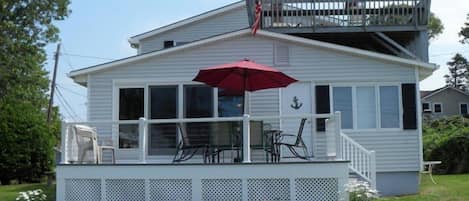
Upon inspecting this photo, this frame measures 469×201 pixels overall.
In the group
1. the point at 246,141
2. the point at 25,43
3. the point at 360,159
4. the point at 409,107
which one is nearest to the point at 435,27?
the point at 25,43

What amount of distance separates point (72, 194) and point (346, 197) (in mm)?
4889

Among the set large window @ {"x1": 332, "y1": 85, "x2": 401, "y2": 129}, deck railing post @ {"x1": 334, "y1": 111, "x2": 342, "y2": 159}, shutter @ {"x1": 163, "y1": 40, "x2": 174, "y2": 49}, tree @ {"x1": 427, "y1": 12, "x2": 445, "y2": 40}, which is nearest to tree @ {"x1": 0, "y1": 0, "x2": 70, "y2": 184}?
shutter @ {"x1": 163, "y1": 40, "x2": 174, "y2": 49}

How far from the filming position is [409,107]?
557 inches

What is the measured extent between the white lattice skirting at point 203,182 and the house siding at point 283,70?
2.76 m

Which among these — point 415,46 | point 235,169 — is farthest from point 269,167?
point 415,46

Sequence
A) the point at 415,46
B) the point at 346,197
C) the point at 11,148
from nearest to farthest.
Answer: the point at 346,197, the point at 415,46, the point at 11,148

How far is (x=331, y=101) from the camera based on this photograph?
1429cm

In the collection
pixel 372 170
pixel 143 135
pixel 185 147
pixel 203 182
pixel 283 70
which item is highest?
pixel 283 70

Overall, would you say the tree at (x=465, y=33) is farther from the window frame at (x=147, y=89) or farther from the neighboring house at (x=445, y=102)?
the window frame at (x=147, y=89)

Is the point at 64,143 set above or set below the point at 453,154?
above

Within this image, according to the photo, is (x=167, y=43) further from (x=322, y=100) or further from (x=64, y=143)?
(x=64, y=143)

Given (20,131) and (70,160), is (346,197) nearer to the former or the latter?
(70,160)

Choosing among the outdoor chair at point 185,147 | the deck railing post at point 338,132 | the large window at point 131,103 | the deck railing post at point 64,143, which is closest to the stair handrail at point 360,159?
the deck railing post at point 338,132

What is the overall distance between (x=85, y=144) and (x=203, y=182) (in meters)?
2.72
